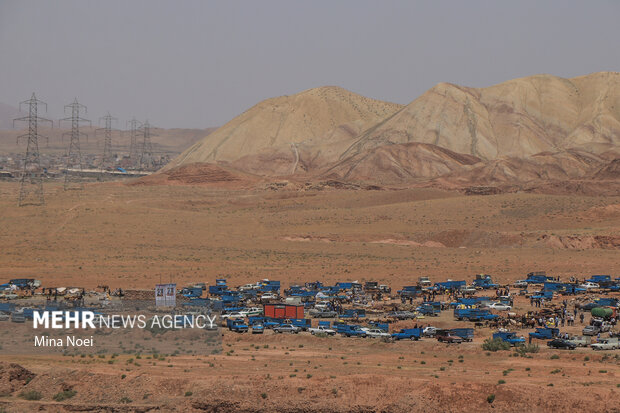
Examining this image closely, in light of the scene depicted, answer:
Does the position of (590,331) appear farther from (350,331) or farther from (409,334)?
(350,331)

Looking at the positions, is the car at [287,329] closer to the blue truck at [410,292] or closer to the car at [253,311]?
the car at [253,311]

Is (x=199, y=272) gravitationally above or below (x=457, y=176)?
below

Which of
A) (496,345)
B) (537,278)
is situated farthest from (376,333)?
(537,278)

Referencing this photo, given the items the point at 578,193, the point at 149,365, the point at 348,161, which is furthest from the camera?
the point at 348,161

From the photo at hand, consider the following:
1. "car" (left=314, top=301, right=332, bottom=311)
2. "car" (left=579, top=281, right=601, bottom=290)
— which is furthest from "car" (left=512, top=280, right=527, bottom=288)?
"car" (left=314, top=301, right=332, bottom=311)

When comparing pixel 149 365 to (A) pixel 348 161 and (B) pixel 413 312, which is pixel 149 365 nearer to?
(B) pixel 413 312

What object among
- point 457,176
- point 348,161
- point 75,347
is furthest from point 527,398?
point 348,161

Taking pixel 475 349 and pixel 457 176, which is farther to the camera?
pixel 457 176
